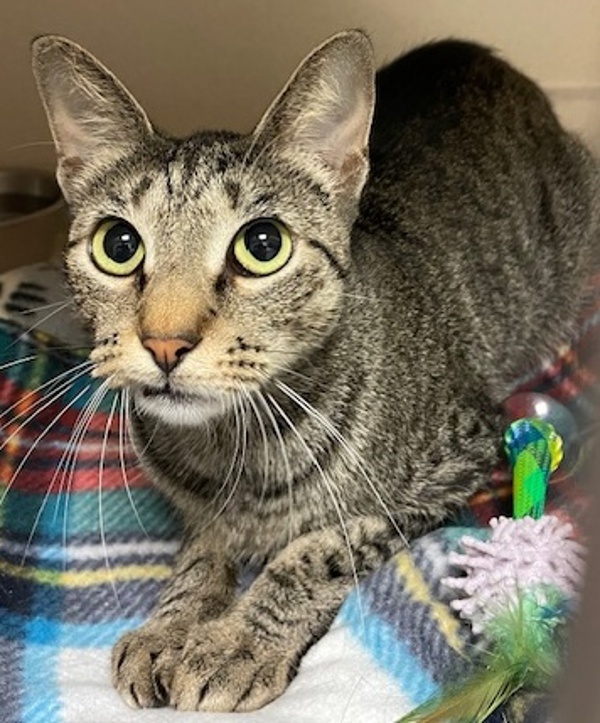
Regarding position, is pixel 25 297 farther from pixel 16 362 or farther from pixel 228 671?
pixel 228 671

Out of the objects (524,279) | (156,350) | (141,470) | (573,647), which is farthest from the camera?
(524,279)

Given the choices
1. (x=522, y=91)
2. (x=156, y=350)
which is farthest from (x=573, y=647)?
(x=522, y=91)

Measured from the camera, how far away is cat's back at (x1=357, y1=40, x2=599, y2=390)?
1.57m

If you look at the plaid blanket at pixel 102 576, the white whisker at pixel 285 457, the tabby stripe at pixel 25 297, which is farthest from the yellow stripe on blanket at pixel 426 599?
the tabby stripe at pixel 25 297

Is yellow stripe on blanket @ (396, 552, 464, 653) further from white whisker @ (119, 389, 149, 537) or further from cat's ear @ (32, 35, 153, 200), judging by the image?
cat's ear @ (32, 35, 153, 200)

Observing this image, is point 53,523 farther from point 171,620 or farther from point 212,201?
point 212,201

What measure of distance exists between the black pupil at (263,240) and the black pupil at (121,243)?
12 cm

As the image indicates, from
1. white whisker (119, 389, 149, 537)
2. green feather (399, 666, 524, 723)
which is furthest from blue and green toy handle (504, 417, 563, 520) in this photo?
white whisker (119, 389, 149, 537)

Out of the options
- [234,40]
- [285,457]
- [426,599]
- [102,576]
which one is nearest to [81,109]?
[285,457]

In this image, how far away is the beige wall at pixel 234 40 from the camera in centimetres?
211

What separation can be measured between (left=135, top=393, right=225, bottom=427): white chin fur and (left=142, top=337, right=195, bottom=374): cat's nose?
58mm

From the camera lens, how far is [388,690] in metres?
1.20

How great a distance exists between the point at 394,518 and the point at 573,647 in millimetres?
808

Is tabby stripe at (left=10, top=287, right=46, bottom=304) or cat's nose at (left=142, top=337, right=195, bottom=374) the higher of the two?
cat's nose at (left=142, top=337, right=195, bottom=374)
